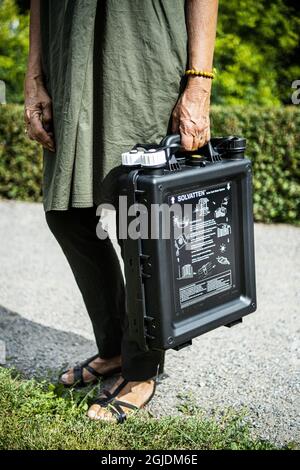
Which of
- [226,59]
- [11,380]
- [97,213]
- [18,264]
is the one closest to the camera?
[97,213]

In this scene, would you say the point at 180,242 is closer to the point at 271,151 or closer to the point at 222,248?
the point at 222,248

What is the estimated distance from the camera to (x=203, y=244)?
212 centimetres

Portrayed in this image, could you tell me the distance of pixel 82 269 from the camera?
2.51 m

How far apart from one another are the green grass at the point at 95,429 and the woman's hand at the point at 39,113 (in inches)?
38.9

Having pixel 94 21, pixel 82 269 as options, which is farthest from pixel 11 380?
pixel 94 21

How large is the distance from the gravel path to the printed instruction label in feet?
1.97

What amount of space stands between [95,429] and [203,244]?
78 cm

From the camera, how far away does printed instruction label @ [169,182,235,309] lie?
2.04m

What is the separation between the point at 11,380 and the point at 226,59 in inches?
207

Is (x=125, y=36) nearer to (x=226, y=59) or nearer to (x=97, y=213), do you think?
(x=97, y=213)

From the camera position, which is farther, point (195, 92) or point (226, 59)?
point (226, 59)

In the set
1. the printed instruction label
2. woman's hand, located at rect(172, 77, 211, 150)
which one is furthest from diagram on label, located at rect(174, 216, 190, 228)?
woman's hand, located at rect(172, 77, 211, 150)

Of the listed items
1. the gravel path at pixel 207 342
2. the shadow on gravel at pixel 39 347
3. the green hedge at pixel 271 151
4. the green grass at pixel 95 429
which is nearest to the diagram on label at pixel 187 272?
the green grass at pixel 95 429

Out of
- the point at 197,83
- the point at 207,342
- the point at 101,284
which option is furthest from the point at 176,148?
the point at 207,342
